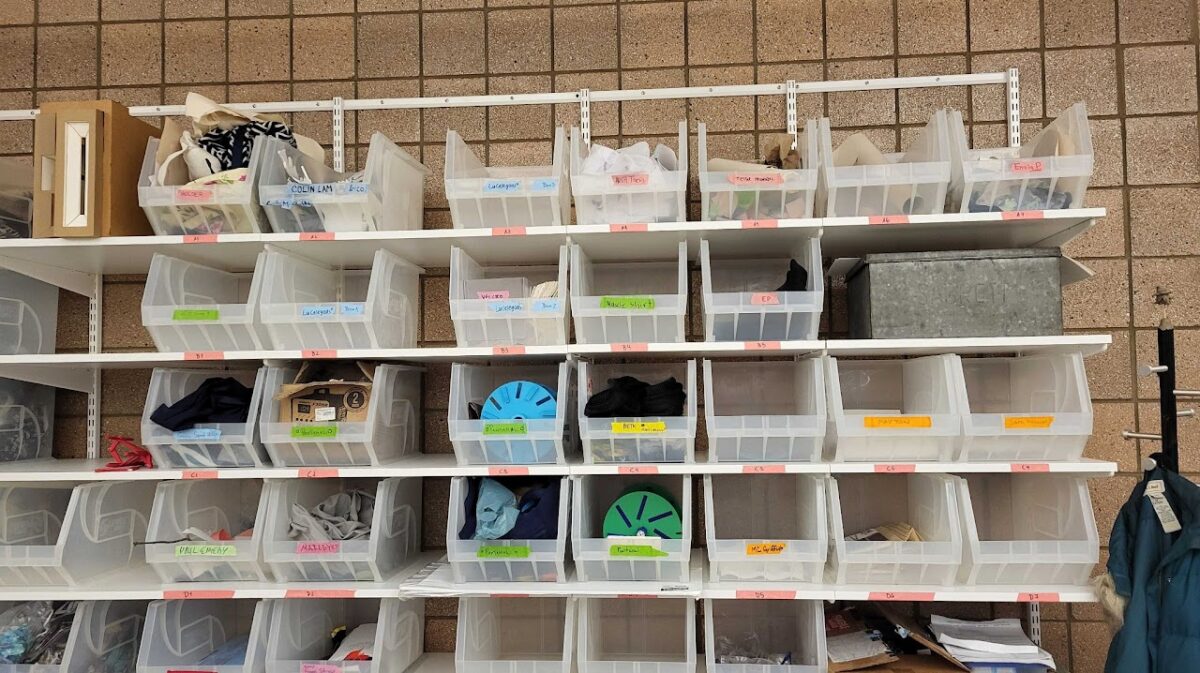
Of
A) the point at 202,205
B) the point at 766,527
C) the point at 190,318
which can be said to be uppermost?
the point at 202,205

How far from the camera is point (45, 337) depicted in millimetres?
3109

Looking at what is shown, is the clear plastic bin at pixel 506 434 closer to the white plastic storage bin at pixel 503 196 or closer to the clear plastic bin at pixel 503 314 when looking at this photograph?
the clear plastic bin at pixel 503 314

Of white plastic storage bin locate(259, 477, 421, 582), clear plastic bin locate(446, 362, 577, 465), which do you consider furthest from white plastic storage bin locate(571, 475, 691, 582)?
white plastic storage bin locate(259, 477, 421, 582)

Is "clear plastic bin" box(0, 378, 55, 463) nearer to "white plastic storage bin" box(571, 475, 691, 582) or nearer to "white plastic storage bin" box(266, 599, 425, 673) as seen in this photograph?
"white plastic storage bin" box(266, 599, 425, 673)

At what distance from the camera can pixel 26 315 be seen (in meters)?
3.03

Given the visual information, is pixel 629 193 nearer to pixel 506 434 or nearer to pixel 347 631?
pixel 506 434

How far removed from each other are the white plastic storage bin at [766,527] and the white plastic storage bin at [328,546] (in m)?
1.11

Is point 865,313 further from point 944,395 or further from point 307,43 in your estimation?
point 307,43

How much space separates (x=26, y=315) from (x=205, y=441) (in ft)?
3.53

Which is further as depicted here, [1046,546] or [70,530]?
[70,530]

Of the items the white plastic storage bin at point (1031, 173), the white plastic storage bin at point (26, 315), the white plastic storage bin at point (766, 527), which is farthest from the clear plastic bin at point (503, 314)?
the white plastic storage bin at point (26, 315)

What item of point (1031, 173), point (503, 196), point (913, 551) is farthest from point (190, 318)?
point (1031, 173)

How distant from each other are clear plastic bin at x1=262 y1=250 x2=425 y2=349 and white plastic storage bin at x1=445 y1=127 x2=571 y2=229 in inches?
13.7

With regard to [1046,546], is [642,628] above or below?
below
